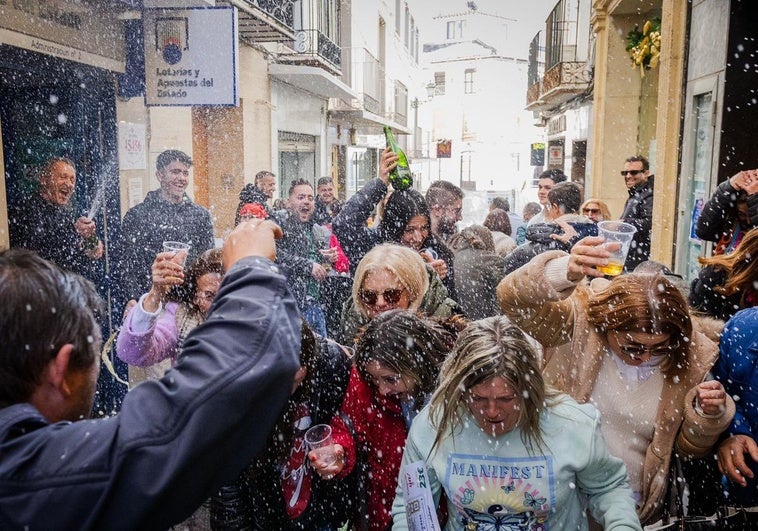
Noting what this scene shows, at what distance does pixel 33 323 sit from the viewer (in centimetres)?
129

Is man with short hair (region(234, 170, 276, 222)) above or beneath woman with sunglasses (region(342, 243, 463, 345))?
above

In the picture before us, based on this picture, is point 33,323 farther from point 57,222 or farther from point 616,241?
point 57,222

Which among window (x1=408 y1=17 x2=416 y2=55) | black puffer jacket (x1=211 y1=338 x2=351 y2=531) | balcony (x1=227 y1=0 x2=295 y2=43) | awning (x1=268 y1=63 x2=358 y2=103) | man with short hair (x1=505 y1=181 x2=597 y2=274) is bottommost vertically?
black puffer jacket (x1=211 y1=338 x2=351 y2=531)

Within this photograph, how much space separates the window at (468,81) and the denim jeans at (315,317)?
5259cm

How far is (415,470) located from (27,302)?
148 cm

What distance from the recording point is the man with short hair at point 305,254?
533cm

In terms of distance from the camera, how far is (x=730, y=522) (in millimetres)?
2635

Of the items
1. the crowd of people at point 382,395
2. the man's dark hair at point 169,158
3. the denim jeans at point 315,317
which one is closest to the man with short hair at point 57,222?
the man's dark hair at point 169,158

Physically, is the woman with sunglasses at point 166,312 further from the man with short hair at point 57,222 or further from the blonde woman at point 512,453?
the man with short hair at point 57,222

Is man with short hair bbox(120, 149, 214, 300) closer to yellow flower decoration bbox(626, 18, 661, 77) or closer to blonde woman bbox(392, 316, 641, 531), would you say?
blonde woman bbox(392, 316, 641, 531)

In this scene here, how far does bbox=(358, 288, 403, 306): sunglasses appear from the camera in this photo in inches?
139

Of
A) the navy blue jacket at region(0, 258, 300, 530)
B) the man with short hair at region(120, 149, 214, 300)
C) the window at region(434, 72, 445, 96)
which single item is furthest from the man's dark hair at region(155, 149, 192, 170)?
the window at region(434, 72, 445, 96)

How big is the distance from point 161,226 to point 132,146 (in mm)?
2571

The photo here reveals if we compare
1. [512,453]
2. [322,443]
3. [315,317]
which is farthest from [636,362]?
[315,317]
